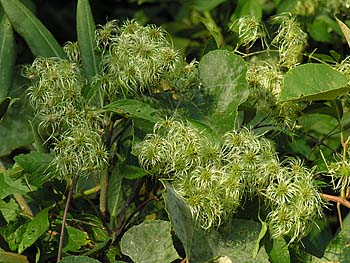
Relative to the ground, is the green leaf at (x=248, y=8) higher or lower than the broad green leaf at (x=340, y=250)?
lower

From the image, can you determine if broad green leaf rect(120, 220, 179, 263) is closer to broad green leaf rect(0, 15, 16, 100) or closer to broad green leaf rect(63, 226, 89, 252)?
broad green leaf rect(63, 226, 89, 252)

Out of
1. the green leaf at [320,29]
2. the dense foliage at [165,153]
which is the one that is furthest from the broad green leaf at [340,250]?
the green leaf at [320,29]

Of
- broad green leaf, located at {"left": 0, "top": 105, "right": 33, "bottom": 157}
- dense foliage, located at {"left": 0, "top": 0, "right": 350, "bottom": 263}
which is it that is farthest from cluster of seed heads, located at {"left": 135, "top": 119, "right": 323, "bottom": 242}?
broad green leaf, located at {"left": 0, "top": 105, "right": 33, "bottom": 157}

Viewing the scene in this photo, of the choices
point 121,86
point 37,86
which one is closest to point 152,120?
point 121,86

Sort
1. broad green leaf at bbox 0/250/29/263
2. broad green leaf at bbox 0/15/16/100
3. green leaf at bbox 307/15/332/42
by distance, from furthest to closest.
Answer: green leaf at bbox 307/15/332/42 → broad green leaf at bbox 0/15/16/100 → broad green leaf at bbox 0/250/29/263

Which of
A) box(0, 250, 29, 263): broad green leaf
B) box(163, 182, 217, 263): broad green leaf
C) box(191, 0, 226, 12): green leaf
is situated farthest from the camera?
box(191, 0, 226, 12): green leaf

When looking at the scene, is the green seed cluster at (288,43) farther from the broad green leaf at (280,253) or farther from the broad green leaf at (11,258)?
the broad green leaf at (11,258)

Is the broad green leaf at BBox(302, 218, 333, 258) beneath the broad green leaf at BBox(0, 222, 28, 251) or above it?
beneath
